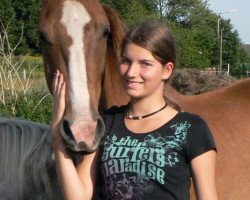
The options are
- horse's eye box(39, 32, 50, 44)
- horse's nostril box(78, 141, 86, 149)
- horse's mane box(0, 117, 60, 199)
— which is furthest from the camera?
horse's eye box(39, 32, 50, 44)

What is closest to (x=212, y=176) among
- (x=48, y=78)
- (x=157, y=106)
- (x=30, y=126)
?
(x=157, y=106)

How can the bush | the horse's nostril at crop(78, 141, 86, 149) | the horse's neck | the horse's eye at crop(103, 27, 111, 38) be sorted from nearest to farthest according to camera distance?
1. the horse's nostril at crop(78, 141, 86, 149)
2. the horse's eye at crop(103, 27, 111, 38)
3. the horse's neck
4. the bush

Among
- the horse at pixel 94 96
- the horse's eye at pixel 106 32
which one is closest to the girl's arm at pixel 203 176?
the horse at pixel 94 96

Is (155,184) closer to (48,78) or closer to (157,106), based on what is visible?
(157,106)

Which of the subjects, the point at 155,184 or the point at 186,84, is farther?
the point at 186,84

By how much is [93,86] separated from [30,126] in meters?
0.92

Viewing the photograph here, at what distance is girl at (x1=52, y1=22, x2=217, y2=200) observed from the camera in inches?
82.1

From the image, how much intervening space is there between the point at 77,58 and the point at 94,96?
24 centimetres

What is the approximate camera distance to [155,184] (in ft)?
6.83

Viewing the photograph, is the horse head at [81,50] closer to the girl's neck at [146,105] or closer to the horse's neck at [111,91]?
the horse's neck at [111,91]

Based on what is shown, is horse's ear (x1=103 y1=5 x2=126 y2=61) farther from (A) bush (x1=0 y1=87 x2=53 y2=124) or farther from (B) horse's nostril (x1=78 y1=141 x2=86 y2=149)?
(A) bush (x1=0 y1=87 x2=53 y2=124)

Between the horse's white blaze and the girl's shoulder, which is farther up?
the horse's white blaze

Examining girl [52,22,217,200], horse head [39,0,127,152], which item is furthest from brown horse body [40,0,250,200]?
girl [52,22,217,200]

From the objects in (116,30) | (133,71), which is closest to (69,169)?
(133,71)
